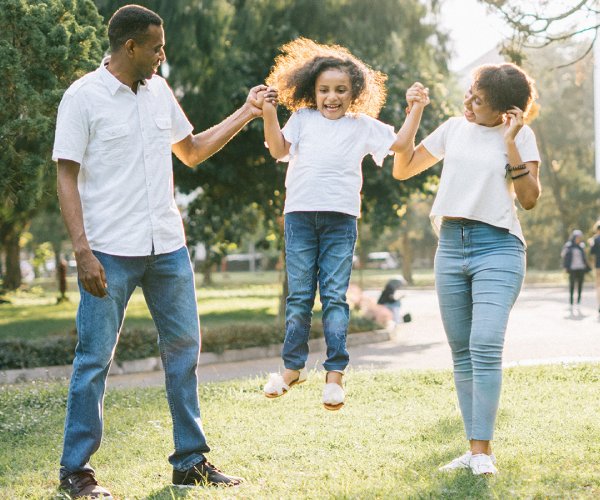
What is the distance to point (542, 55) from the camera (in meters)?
44.2

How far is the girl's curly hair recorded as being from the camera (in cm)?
508

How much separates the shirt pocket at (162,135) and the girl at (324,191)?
54cm

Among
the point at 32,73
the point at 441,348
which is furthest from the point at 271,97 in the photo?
the point at 441,348

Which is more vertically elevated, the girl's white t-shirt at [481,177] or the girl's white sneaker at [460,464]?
the girl's white t-shirt at [481,177]

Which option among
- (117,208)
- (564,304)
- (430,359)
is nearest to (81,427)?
(117,208)

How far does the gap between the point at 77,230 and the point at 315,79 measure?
161 centimetres

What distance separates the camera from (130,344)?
13.3 m

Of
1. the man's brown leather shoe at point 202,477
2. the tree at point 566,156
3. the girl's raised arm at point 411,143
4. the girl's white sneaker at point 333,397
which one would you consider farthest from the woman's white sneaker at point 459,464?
the tree at point 566,156

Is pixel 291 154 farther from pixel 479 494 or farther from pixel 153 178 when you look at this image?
pixel 479 494

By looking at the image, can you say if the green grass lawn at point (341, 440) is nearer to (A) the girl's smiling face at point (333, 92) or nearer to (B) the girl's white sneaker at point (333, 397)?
(B) the girl's white sneaker at point (333, 397)

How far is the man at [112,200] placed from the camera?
4496 millimetres

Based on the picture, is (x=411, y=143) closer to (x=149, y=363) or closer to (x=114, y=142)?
(x=114, y=142)

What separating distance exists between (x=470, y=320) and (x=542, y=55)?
138ft

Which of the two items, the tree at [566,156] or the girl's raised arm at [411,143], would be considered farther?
the tree at [566,156]
